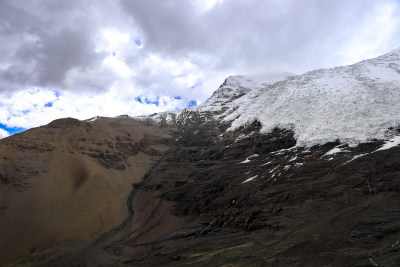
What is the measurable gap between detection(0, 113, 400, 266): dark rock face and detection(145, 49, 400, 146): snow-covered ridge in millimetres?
3176

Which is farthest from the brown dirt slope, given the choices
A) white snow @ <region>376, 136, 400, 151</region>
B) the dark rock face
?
white snow @ <region>376, 136, 400, 151</region>

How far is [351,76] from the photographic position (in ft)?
206

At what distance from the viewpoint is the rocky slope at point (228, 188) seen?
22.1 meters

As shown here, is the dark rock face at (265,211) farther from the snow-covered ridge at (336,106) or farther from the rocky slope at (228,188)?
the snow-covered ridge at (336,106)

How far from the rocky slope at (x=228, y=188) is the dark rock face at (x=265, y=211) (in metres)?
0.15

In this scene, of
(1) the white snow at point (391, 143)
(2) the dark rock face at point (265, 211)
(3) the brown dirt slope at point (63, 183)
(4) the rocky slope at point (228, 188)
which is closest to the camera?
(2) the dark rock face at point (265, 211)

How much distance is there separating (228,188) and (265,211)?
904 cm

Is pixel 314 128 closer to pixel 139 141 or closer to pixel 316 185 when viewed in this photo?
pixel 316 185

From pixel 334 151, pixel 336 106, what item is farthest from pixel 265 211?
pixel 336 106

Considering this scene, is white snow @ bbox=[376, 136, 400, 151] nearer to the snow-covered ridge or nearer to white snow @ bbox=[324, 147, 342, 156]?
the snow-covered ridge

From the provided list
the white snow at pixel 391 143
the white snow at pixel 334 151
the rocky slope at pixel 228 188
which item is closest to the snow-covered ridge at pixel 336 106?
the rocky slope at pixel 228 188

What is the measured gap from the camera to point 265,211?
27984 millimetres

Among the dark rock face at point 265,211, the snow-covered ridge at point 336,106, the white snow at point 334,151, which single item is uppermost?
the snow-covered ridge at point 336,106

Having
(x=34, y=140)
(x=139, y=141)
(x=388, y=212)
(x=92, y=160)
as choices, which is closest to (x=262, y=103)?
(x=139, y=141)
